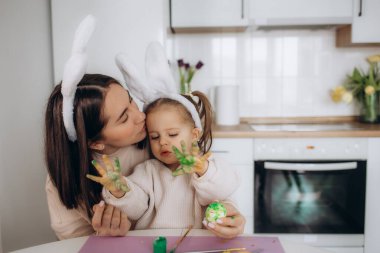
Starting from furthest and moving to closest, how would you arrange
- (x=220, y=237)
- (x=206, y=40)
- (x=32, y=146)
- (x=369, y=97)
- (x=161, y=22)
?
(x=206, y=40), (x=369, y=97), (x=32, y=146), (x=161, y=22), (x=220, y=237)

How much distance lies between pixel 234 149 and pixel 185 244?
117 cm

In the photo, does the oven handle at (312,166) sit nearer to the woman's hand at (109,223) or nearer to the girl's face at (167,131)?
the girl's face at (167,131)

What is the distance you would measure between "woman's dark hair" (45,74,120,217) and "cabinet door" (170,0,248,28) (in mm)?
1161

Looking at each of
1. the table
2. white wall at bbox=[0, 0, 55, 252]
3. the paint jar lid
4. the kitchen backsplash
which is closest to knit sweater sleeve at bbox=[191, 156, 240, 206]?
the table

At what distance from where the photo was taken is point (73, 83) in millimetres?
958

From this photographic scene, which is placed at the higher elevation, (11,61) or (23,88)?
(11,61)

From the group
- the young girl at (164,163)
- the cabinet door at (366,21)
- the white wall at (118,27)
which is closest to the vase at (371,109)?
the cabinet door at (366,21)

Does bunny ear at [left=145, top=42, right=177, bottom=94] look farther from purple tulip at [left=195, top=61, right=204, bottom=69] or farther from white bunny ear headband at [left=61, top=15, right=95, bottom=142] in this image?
purple tulip at [left=195, top=61, right=204, bottom=69]

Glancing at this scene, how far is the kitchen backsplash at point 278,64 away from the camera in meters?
2.49

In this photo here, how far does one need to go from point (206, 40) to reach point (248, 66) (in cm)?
34

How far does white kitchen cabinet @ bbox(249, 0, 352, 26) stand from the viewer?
2.12 m

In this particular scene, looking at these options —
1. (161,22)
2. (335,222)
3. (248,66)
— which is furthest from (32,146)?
(335,222)

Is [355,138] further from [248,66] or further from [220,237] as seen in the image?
[220,237]

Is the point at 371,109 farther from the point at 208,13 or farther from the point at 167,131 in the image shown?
the point at 167,131
